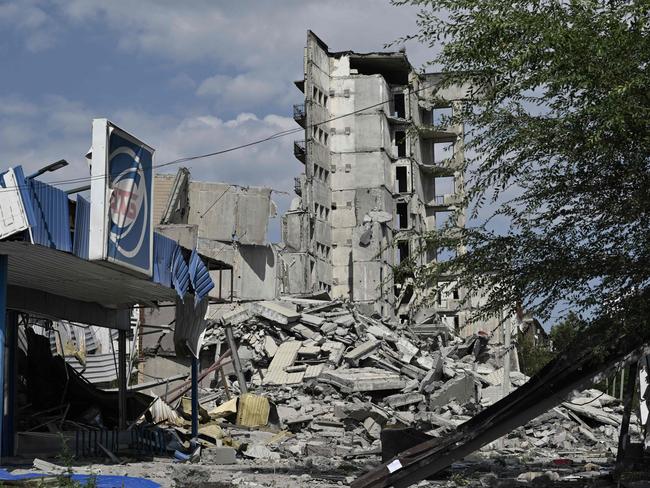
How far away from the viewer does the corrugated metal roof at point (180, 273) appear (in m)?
18.1

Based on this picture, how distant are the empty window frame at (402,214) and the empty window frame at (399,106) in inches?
289

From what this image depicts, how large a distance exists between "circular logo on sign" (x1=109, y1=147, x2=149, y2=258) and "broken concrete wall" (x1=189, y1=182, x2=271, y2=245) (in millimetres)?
42958

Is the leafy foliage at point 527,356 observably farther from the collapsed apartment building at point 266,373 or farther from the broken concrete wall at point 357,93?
the broken concrete wall at point 357,93

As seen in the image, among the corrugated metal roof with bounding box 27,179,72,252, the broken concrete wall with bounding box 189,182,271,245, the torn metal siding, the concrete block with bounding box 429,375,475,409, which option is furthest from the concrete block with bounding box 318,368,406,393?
the broken concrete wall with bounding box 189,182,271,245

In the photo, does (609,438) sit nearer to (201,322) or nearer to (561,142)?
(201,322)

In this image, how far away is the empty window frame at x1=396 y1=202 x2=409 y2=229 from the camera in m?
76.6

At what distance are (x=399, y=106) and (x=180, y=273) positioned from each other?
208 ft

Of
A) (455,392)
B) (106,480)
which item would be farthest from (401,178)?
(106,480)

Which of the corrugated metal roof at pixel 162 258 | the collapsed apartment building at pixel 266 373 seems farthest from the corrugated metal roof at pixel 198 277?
the corrugated metal roof at pixel 162 258

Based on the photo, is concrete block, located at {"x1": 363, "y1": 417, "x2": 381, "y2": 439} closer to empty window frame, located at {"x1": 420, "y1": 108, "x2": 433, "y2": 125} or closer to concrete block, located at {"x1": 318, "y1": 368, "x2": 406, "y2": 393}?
concrete block, located at {"x1": 318, "y1": 368, "x2": 406, "y2": 393}

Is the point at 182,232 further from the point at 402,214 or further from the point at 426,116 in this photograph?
the point at 426,116

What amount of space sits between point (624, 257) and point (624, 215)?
52 cm

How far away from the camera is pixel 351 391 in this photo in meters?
29.2

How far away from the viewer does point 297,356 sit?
110ft
